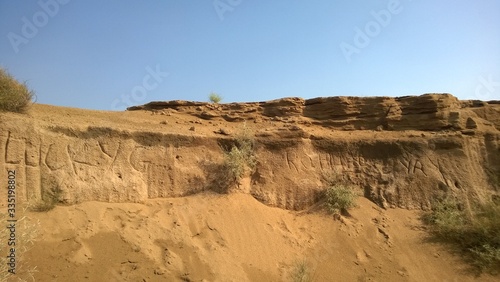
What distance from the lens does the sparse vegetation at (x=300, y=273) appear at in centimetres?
663

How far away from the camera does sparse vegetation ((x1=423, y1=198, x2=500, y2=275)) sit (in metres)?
7.08

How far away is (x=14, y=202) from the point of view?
6609 millimetres

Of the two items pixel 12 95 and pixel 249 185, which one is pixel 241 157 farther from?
pixel 12 95

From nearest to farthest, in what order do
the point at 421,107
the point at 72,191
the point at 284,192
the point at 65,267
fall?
the point at 65,267 < the point at 72,191 < the point at 284,192 < the point at 421,107

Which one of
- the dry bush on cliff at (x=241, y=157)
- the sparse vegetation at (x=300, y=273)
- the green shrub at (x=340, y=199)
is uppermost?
the dry bush on cliff at (x=241, y=157)

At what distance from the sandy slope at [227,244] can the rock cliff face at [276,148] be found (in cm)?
55

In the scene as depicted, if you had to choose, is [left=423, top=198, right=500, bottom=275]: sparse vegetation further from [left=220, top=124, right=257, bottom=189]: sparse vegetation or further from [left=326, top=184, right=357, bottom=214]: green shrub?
[left=220, top=124, right=257, bottom=189]: sparse vegetation

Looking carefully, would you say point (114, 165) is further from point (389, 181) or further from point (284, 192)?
point (389, 181)

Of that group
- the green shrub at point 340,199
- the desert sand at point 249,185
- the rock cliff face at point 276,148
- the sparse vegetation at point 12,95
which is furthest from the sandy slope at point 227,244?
the sparse vegetation at point 12,95

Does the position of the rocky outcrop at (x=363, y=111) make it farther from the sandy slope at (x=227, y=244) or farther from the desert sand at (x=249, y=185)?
the sandy slope at (x=227, y=244)

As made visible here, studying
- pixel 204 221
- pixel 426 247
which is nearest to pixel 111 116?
pixel 204 221

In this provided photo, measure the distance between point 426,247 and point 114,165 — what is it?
7207 millimetres

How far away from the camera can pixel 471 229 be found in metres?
7.69

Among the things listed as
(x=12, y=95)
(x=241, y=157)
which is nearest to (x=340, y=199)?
(x=241, y=157)
